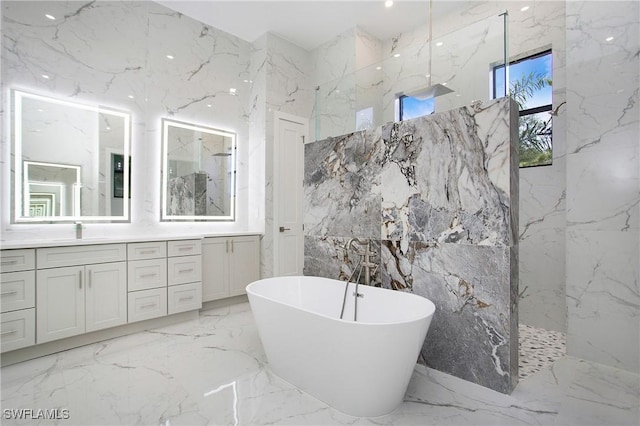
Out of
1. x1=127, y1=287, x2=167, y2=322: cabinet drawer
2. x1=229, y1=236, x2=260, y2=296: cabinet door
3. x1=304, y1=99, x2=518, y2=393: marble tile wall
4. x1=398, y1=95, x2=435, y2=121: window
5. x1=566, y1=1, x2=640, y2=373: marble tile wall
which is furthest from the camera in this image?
x1=229, y1=236, x2=260, y2=296: cabinet door

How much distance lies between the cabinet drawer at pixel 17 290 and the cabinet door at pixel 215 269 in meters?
1.45

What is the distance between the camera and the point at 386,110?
8.59 ft

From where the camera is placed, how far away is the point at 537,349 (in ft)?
8.44

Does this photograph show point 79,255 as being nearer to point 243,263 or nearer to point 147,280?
point 147,280

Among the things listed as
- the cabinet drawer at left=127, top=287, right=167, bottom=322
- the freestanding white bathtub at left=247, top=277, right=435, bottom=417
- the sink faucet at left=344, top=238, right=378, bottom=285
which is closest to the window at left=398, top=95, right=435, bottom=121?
the sink faucet at left=344, top=238, right=378, bottom=285

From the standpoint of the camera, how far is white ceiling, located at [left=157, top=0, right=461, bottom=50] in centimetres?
352

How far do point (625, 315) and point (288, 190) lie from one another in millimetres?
3458

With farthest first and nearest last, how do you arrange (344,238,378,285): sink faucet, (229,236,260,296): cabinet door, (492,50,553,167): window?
(229,236,260,296): cabinet door
(492,50,553,167): window
(344,238,378,285): sink faucet

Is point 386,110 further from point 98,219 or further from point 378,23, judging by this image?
point 98,219

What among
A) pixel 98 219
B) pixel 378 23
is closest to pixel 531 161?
pixel 378 23

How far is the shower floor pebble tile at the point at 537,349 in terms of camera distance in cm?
228

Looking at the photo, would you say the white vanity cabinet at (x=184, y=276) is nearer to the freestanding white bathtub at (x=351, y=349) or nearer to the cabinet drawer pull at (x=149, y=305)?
the cabinet drawer pull at (x=149, y=305)

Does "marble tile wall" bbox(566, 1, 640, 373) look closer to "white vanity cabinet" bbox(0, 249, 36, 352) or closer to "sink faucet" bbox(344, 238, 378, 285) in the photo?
"sink faucet" bbox(344, 238, 378, 285)

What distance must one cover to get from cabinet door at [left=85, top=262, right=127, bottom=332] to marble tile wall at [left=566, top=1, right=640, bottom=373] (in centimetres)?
374
